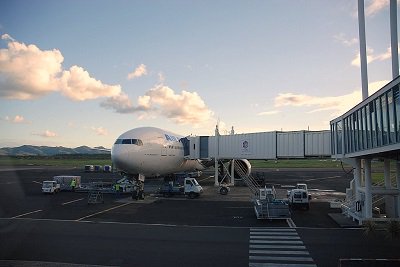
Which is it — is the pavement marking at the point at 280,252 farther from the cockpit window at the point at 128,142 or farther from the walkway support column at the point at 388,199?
the cockpit window at the point at 128,142

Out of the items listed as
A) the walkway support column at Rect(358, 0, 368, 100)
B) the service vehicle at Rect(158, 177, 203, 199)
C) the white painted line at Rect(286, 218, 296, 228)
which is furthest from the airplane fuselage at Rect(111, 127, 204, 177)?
the walkway support column at Rect(358, 0, 368, 100)

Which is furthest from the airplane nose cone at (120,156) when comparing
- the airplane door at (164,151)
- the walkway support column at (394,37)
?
the walkway support column at (394,37)

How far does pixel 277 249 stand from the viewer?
18375 mm

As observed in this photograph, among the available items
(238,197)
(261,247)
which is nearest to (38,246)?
(261,247)

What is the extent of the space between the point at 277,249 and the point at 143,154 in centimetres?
2265

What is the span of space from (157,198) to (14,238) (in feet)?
66.2

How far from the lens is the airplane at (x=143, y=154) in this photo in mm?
37438

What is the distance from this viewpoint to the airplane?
1474 inches

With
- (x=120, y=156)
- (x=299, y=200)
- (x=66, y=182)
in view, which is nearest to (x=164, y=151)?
(x=120, y=156)

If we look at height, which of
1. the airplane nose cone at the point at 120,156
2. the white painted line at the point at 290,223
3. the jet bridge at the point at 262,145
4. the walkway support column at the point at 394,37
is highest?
the walkway support column at the point at 394,37

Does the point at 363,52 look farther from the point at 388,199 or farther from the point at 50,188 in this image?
the point at 50,188

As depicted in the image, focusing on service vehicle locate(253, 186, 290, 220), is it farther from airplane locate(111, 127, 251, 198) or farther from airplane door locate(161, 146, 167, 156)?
airplane door locate(161, 146, 167, 156)

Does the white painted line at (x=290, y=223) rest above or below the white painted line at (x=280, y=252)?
above

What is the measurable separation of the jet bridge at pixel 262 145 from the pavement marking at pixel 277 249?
621 inches
